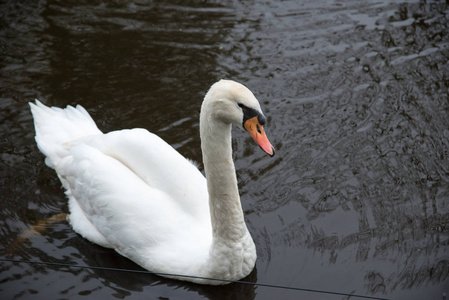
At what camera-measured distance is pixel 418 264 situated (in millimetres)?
5238

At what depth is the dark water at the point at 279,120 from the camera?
5258mm

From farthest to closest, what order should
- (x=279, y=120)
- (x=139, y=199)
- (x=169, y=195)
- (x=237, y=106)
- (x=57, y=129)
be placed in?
(x=279, y=120)
(x=57, y=129)
(x=169, y=195)
(x=139, y=199)
(x=237, y=106)

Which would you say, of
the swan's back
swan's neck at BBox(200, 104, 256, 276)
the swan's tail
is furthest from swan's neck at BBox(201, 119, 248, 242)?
the swan's tail

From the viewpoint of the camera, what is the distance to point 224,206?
4797 mm

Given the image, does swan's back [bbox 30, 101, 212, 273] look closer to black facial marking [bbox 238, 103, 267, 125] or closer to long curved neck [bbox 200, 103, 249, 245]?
long curved neck [bbox 200, 103, 249, 245]

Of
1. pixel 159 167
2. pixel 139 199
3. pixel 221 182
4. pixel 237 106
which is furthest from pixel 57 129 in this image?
pixel 237 106

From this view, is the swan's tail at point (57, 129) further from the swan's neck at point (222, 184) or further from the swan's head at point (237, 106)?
the swan's head at point (237, 106)

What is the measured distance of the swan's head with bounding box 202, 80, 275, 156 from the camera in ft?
14.2

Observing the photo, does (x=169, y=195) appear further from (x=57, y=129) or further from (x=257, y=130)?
(x=57, y=129)

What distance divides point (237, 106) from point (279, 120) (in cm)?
284

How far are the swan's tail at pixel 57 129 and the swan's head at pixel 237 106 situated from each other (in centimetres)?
234

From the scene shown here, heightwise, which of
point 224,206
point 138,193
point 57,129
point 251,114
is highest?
point 57,129

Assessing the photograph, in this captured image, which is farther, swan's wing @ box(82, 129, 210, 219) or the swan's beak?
swan's wing @ box(82, 129, 210, 219)

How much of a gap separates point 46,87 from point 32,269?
317 centimetres
